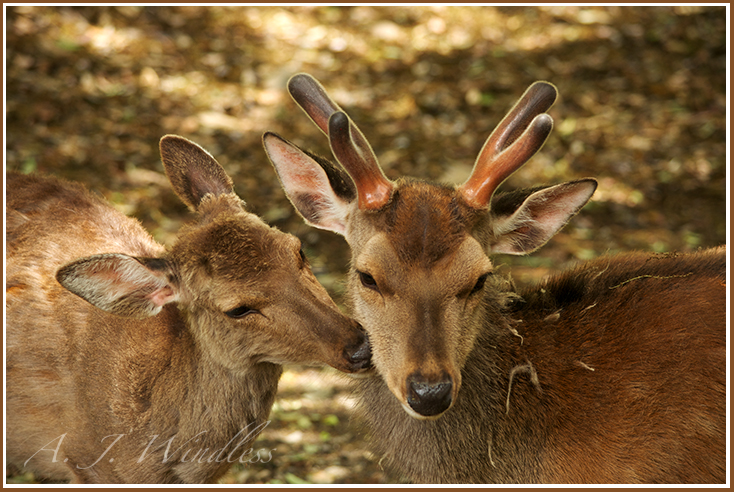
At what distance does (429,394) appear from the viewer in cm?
369

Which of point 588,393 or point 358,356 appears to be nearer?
point 358,356

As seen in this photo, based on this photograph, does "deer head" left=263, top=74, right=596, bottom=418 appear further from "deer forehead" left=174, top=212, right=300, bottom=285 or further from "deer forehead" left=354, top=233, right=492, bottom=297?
"deer forehead" left=174, top=212, right=300, bottom=285

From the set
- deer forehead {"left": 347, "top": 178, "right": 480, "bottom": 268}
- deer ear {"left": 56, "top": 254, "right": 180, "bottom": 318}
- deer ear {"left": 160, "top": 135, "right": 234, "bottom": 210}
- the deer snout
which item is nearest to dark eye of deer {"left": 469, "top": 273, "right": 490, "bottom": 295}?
deer forehead {"left": 347, "top": 178, "right": 480, "bottom": 268}

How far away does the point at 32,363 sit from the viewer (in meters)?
4.91

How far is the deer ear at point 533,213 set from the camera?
4457mm

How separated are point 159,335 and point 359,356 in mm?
1487

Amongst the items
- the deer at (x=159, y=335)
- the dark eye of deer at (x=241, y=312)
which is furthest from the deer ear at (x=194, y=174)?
the dark eye of deer at (x=241, y=312)

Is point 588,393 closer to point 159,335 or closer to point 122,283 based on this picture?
point 159,335

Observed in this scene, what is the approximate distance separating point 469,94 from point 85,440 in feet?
31.2

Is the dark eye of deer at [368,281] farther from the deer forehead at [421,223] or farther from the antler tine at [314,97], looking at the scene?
the antler tine at [314,97]

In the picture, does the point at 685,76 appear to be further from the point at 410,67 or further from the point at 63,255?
the point at 63,255

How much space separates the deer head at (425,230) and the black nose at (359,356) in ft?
0.24

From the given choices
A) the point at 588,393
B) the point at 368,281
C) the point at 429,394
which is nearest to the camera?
the point at 429,394

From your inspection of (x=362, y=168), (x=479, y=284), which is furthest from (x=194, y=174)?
(x=479, y=284)
